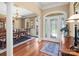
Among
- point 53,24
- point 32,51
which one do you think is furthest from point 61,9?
point 32,51

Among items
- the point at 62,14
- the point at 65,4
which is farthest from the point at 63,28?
the point at 65,4

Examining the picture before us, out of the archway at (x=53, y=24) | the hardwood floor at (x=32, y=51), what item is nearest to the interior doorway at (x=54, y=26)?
the archway at (x=53, y=24)

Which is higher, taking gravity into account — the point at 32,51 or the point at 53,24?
the point at 53,24

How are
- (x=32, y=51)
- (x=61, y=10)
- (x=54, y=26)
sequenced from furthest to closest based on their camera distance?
(x=32, y=51) → (x=54, y=26) → (x=61, y=10)

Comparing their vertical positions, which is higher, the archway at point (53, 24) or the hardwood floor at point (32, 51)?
the archway at point (53, 24)

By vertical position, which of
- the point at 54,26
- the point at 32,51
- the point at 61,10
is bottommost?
the point at 32,51

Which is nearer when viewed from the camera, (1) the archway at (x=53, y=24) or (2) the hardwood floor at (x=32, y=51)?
(1) the archway at (x=53, y=24)

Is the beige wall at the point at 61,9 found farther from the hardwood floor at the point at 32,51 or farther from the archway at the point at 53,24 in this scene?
the hardwood floor at the point at 32,51

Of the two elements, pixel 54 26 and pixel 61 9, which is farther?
pixel 54 26

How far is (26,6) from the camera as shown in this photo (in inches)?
96.5

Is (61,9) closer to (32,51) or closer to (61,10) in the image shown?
(61,10)

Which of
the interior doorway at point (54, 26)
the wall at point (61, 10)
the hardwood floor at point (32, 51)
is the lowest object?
the hardwood floor at point (32, 51)

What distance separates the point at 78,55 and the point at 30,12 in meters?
1.73

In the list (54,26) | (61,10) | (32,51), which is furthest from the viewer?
(32,51)
